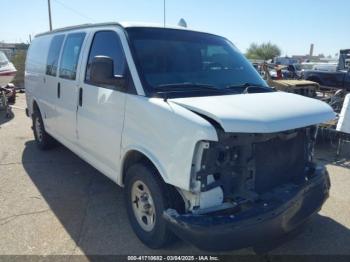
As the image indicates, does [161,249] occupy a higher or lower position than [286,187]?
lower

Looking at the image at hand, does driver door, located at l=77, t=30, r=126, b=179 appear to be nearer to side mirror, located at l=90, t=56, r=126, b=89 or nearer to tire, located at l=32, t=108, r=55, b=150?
side mirror, located at l=90, t=56, r=126, b=89

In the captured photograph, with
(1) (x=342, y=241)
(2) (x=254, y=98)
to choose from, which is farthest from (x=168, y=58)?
(1) (x=342, y=241)

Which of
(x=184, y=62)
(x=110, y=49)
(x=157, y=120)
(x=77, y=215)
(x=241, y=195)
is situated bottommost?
(x=77, y=215)

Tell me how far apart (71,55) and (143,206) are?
2.49 meters

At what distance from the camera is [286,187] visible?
314 cm

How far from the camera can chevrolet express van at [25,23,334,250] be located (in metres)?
2.68

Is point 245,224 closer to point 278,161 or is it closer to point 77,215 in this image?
point 278,161

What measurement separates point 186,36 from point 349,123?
3.67m

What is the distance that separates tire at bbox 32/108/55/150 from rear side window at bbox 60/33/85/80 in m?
1.80

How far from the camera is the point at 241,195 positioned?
288 cm

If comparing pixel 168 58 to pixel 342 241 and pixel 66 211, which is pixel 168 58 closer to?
pixel 66 211

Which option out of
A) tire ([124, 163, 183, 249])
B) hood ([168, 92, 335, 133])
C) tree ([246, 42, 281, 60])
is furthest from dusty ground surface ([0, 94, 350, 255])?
tree ([246, 42, 281, 60])

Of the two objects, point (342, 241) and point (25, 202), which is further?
point (25, 202)

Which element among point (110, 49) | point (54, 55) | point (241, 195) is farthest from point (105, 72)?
point (54, 55)
